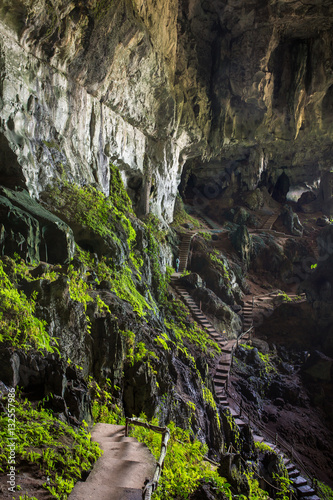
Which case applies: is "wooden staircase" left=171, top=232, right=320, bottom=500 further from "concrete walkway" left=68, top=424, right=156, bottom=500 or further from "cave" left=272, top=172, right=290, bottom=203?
"cave" left=272, top=172, right=290, bottom=203

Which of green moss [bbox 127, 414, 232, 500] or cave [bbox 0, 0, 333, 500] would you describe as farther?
cave [bbox 0, 0, 333, 500]

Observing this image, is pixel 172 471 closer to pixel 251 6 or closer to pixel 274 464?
pixel 274 464

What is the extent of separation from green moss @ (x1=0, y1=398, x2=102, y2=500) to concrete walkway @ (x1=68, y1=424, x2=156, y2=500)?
0.14 m

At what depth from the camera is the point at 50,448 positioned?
3.78 meters

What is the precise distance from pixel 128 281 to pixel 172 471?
6.30 meters

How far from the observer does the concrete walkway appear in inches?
137

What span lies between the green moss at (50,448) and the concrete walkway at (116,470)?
0.14 meters

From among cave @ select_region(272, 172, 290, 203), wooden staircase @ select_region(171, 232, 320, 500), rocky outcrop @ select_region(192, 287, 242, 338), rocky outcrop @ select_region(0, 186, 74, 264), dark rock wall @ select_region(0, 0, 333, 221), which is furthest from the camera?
cave @ select_region(272, 172, 290, 203)

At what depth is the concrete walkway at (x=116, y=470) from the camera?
11.4 feet

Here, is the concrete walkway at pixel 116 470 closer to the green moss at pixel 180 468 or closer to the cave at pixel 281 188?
the green moss at pixel 180 468

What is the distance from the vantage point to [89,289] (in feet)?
26.0

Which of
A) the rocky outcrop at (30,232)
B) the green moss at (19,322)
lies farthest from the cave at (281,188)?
the green moss at (19,322)

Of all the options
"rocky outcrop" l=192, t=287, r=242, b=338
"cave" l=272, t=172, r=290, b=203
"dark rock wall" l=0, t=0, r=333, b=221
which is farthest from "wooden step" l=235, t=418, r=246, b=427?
"cave" l=272, t=172, r=290, b=203

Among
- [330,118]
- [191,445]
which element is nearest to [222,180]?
[330,118]
